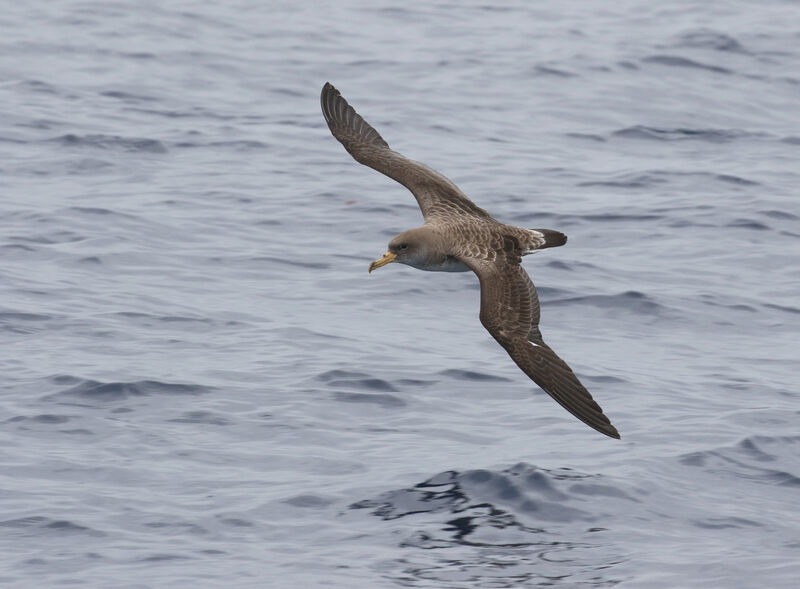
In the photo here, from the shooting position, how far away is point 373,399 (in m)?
11.0

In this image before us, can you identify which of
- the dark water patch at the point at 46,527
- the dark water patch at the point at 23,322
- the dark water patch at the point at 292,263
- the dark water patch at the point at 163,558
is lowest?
the dark water patch at the point at 163,558

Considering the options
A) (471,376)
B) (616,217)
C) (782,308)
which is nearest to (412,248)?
(471,376)

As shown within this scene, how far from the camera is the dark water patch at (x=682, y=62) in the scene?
2231 cm

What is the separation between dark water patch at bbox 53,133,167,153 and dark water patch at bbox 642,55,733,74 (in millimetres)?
8645

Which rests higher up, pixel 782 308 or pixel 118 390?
pixel 782 308

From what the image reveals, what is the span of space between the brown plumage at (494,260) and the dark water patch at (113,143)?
6285 mm

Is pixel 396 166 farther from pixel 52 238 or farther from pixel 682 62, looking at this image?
pixel 682 62

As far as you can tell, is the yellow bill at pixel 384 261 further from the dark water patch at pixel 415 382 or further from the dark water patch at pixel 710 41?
the dark water patch at pixel 710 41

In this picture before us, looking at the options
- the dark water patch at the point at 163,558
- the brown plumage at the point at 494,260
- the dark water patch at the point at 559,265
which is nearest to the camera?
the dark water patch at the point at 163,558

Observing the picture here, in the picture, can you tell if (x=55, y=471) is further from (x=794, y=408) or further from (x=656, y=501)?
(x=794, y=408)

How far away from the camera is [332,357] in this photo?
11695mm

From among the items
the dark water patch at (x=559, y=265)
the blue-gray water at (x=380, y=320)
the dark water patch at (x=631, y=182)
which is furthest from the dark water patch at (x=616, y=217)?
the dark water patch at (x=559, y=265)

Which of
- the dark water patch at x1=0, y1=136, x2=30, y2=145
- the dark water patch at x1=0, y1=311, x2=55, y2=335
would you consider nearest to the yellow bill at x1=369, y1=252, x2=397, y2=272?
the dark water patch at x1=0, y1=311, x2=55, y2=335

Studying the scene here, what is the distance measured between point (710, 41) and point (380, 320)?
13.0 m
